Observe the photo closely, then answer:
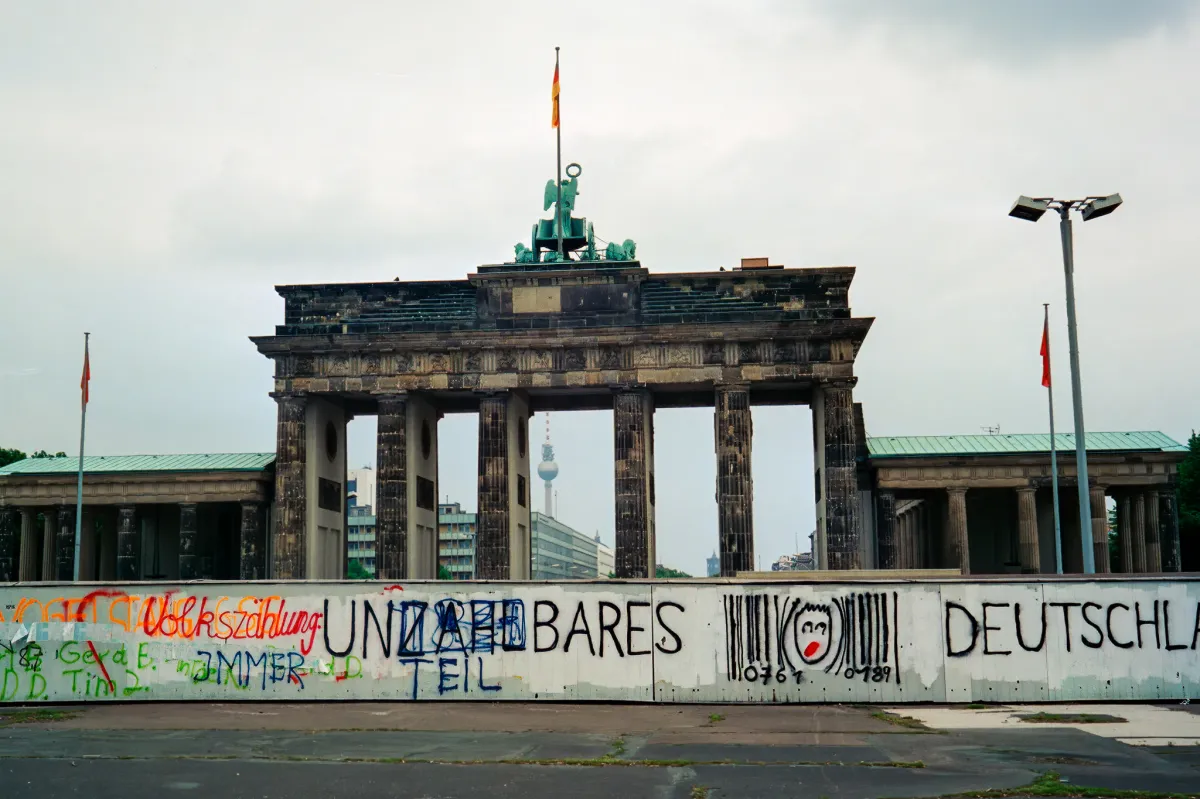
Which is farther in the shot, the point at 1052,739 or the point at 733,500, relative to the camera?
the point at 733,500

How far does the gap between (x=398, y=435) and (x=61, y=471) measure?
18.7m

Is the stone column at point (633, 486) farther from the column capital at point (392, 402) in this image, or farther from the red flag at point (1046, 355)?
the red flag at point (1046, 355)

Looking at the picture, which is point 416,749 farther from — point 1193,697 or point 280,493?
point 280,493

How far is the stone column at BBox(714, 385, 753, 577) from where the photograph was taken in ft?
177

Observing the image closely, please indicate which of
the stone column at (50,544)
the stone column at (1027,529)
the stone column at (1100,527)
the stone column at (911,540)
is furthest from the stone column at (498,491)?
the stone column at (911,540)

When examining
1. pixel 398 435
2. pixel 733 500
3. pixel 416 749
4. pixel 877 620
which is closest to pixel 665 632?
pixel 877 620

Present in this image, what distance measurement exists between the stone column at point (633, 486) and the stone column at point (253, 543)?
16676 mm

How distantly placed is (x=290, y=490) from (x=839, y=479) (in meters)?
24.3

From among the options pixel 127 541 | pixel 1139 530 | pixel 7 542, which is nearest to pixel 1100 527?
pixel 1139 530

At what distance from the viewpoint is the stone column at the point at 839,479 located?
176ft

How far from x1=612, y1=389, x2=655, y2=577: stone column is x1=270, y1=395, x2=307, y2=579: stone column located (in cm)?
1414

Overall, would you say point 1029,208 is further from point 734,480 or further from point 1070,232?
point 734,480

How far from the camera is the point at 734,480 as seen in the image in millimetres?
54938

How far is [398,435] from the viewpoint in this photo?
56938mm
